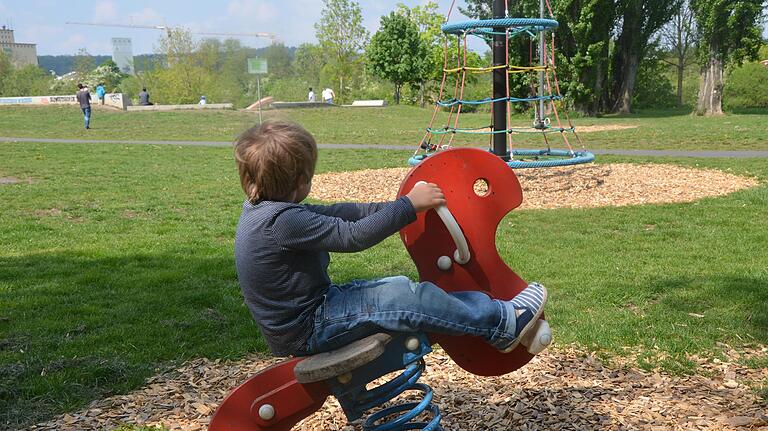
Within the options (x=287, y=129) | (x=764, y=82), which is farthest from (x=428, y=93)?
(x=287, y=129)

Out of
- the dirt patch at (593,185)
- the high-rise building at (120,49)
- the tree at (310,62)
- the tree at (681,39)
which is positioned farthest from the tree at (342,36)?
the high-rise building at (120,49)

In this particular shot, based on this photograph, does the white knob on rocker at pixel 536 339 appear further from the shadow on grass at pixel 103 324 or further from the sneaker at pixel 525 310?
the shadow on grass at pixel 103 324

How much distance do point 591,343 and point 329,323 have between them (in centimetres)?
240

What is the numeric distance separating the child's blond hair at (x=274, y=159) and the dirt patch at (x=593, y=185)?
23.0 feet

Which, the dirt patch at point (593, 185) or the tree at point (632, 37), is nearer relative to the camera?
the dirt patch at point (593, 185)

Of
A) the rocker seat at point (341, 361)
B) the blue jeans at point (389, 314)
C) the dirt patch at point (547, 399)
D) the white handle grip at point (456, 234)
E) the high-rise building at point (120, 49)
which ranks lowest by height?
the dirt patch at point (547, 399)

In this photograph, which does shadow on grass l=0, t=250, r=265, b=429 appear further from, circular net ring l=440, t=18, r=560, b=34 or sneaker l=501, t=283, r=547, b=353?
circular net ring l=440, t=18, r=560, b=34

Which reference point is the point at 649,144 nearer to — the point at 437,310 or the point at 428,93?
the point at 437,310

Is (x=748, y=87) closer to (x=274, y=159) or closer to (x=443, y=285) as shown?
(x=443, y=285)

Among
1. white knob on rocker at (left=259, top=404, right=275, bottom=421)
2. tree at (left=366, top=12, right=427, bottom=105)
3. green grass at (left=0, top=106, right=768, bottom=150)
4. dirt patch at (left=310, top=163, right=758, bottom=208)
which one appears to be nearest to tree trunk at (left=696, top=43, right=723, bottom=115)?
green grass at (left=0, top=106, right=768, bottom=150)

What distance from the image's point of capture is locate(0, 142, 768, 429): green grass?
14.0 ft

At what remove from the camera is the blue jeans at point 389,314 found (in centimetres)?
242

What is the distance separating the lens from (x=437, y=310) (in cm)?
245

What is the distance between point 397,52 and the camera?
4434cm
